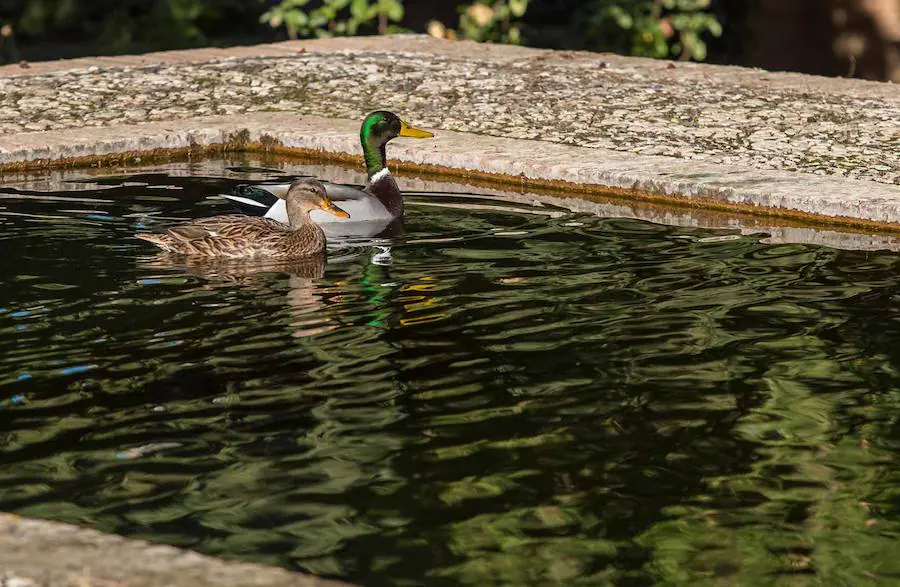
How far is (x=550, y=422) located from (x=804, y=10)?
10876 mm

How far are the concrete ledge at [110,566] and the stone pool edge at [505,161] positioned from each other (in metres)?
5.98

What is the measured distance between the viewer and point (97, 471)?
5453 mm

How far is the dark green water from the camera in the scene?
194 inches

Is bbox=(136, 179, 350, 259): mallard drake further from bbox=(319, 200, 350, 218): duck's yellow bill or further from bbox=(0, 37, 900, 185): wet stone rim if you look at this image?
bbox=(0, 37, 900, 185): wet stone rim

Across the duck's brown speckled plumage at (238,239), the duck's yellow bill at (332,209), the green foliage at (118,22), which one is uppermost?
the green foliage at (118,22)

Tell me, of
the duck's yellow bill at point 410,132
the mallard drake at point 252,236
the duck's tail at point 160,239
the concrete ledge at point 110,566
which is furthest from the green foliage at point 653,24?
the concrete ledge at point 110,566

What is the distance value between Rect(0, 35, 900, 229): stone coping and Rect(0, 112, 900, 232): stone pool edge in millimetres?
13

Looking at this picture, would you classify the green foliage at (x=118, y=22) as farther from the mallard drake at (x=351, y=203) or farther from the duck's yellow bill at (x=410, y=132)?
the mallard drake at (x=351, y=203)

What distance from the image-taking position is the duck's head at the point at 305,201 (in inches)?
362

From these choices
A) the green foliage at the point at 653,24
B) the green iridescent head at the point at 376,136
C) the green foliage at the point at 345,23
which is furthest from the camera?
the green foliage at the point at 345,23

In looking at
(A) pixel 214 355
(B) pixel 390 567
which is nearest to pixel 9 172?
(A) pixel 214 355

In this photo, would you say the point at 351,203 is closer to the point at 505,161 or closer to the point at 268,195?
the point at 268,195

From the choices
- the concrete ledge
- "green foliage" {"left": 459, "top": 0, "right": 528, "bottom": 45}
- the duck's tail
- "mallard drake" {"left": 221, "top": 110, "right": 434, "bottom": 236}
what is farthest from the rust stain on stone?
the concrete ledge

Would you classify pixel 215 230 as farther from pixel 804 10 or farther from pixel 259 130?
pixel 804 10
